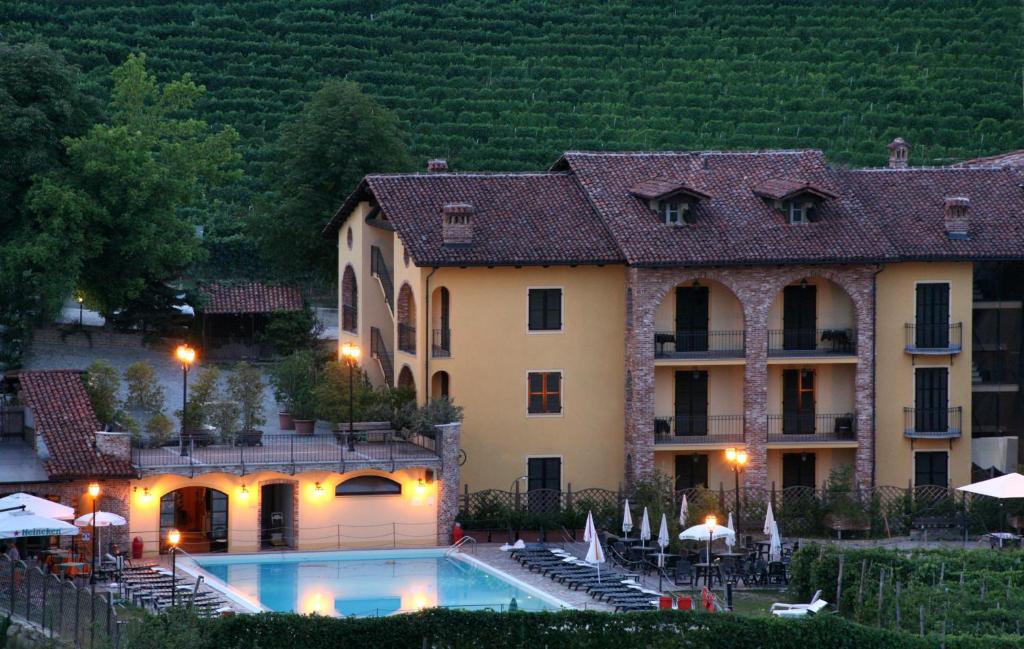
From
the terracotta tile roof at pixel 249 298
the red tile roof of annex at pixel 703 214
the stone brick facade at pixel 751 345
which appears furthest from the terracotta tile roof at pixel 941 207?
the terracotta tile roof at pixel 249 298

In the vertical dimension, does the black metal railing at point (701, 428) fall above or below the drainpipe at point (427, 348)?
below

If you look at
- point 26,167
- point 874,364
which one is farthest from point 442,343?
point 26,167

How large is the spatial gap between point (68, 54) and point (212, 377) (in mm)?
36389

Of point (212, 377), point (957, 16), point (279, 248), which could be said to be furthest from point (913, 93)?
point (212, 377)

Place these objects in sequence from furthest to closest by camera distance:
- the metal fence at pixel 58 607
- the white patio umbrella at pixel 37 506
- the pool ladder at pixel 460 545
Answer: the pool ladder at pixel 460 545 → the white patio umbrella at pixel 37 506 → the metal fence at pixel 58 607

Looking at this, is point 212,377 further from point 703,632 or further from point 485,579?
point 703,632

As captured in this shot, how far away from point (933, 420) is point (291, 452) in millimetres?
14821

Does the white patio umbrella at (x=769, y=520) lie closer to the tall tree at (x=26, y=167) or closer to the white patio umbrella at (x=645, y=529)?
the white patio umbrella at (x=645, y=529)

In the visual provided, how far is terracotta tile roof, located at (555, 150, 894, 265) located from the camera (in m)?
45.7

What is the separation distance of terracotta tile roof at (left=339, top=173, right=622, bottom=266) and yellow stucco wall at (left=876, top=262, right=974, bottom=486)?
6.49m

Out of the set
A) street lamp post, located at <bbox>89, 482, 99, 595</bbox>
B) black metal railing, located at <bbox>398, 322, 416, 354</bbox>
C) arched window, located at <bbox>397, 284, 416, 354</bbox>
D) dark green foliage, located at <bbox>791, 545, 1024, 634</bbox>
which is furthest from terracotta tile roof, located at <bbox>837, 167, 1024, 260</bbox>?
street lamp post, located at <bbox>89, 482, 99, 595</bbox>

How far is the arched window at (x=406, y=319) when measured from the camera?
47.6 metres

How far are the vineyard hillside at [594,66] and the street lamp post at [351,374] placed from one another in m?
25.6

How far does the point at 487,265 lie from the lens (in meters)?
45.5
